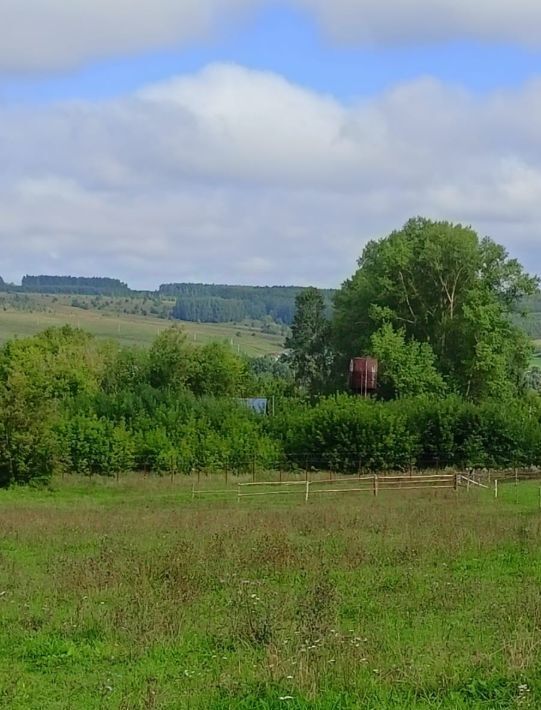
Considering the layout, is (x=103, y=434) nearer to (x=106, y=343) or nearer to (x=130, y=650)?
(x=106, y=343)

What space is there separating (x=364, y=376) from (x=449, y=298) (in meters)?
10.4

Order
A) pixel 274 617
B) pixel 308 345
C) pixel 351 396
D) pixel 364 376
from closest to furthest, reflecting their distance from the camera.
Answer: pixel 274 617 < pixel 351 396 < pixel 364 376 < pixel 308 345

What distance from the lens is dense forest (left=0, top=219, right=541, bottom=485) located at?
60812mm

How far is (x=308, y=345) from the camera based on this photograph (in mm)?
105000

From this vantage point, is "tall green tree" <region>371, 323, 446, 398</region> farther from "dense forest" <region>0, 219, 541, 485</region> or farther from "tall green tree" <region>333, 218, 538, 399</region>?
"tall green tree" <region>333, 218, 538, 399</region>

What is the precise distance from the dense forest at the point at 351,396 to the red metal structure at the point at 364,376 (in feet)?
2.61

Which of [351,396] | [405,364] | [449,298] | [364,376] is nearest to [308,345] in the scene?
[449,298]

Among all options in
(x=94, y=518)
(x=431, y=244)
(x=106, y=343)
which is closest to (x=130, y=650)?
(x=94, y=518)

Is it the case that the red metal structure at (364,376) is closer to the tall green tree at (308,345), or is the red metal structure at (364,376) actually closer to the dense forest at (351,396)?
the dense forest at (351,396)

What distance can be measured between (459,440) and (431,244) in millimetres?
19010

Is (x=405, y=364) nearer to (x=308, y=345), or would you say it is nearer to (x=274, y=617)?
(x=308, y=345)

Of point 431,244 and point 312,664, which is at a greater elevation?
point 431,244

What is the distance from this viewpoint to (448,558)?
57.3 ft

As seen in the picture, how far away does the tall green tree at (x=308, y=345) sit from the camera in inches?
4048
